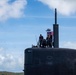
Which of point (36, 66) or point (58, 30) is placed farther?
point (58, 30)

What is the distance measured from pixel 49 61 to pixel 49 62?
0.06 m

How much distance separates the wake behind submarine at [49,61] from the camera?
22094mm

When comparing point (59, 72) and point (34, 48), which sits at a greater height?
point (34, 48)

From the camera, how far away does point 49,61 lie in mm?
22125

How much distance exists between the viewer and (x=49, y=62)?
72.5 feet

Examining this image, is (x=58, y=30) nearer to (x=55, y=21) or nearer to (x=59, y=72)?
(x=55, y=21)

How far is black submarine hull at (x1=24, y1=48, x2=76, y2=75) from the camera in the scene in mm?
22094

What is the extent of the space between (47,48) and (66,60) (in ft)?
4.58

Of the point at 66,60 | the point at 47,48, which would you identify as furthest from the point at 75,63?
the point at 47,48

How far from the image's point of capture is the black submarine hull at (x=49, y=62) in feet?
72.5

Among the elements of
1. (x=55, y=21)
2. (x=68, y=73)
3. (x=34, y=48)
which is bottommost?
(x=68, y=73)

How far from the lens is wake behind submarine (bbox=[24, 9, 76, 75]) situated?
72.5ft

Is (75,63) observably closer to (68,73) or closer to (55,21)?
(68,73)

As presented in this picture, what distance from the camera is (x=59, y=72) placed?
22.2 m
